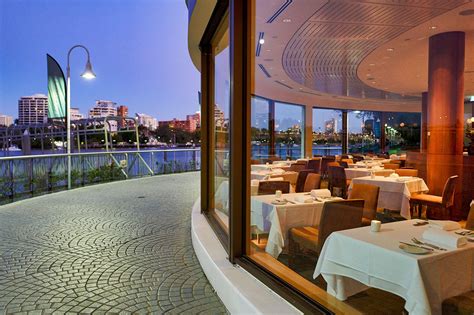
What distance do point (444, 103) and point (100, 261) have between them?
23.3ft

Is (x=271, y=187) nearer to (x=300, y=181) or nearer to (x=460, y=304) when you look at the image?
(x=300, y=181)

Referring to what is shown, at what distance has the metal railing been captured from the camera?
8812 millimetres

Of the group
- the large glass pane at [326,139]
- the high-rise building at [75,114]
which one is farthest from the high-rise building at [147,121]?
the large glass pane at [326,139]

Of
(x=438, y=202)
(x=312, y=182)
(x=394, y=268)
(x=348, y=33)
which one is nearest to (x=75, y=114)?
(x=348, y=33)

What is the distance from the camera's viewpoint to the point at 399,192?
6605 millimetres

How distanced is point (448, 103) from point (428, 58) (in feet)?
4.53

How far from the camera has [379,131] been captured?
6.30 m

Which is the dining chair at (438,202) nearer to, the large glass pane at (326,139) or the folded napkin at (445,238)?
the large glass pane at (326,139)

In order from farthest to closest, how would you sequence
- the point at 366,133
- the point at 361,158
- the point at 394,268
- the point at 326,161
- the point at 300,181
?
the point at 326,161 < the point at 361,158 < the point at 366,133 < the point at 300,181 < the point at 394,268

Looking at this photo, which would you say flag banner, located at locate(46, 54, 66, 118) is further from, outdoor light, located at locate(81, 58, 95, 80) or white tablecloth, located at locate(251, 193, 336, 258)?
white tablecloth, located at locate(251, 193, 336, 258)

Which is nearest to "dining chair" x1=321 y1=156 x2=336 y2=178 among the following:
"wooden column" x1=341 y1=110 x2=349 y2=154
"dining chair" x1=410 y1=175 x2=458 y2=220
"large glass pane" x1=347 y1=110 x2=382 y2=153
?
"wooden column" x1=341 y1=110 x2=349 y2=154

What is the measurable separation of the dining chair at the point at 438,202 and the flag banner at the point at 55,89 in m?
10.5

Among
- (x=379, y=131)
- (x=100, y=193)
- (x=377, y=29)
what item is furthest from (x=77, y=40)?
(x=379, y=131)

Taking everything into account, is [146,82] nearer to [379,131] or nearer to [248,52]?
[379,131]
